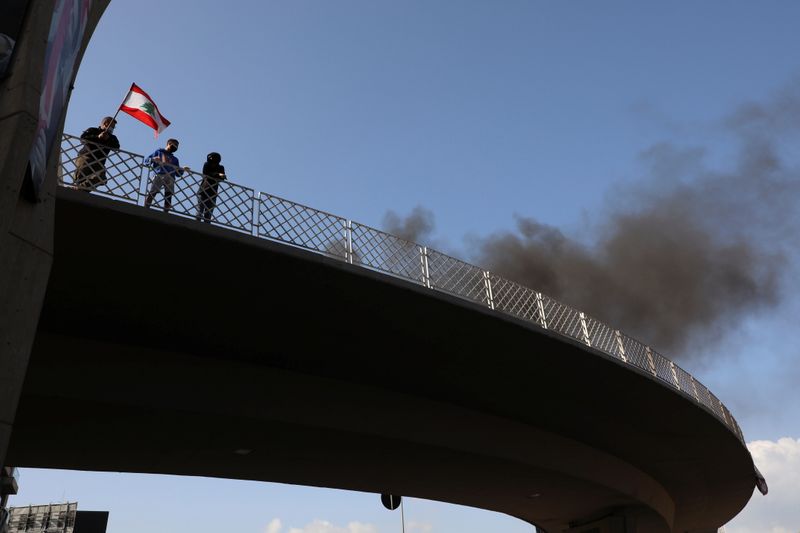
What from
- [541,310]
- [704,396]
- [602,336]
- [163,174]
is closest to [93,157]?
[163,174]

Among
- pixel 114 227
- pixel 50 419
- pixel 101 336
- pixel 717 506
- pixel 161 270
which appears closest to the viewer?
pixel 114 227

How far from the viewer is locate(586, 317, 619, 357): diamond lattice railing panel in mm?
15195

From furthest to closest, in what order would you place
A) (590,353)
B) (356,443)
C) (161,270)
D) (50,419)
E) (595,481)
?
(595,481) → (356,443) → (590,353) → (50,419) → (161,270)

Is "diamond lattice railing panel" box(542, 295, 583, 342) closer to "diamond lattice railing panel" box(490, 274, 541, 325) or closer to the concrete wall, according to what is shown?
"diamond lattice railing panel" box(490, 274, 541, 325)

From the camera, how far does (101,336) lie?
38.5 ft

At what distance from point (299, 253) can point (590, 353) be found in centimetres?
704

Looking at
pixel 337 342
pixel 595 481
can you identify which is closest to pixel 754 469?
pixel 595 481

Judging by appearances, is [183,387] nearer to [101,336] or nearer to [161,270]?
[101,336]

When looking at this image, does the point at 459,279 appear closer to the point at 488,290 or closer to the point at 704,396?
the point at 488,290

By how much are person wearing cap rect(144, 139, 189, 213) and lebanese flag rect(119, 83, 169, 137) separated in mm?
2178

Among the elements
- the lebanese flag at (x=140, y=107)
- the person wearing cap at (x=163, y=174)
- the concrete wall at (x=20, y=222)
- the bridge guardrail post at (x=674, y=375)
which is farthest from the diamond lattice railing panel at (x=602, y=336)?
the concrete wall at (x=20, y=222)

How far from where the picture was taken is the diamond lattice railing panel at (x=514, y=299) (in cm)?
1352

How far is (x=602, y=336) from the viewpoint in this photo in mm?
15406

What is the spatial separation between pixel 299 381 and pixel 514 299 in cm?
468
